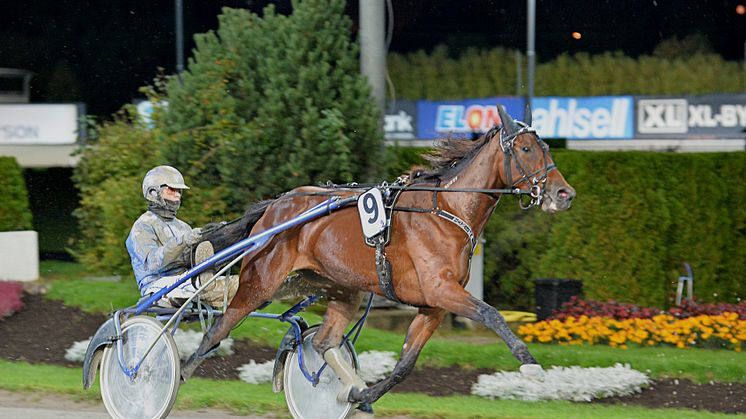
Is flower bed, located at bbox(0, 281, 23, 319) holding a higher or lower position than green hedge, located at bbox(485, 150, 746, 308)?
lower

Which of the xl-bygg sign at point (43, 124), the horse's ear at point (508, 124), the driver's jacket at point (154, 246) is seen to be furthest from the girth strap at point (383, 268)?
the xl-bygg sign at point (43, 124)

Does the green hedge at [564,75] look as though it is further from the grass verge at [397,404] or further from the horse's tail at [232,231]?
the horse's tail at [232,231]

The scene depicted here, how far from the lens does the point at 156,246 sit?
697 centimetres

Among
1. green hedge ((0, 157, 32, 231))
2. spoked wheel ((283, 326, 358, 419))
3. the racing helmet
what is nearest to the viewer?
the racing helmet

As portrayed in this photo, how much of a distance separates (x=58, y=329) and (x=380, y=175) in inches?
125

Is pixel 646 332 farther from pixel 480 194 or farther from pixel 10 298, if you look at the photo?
pixel 10 298

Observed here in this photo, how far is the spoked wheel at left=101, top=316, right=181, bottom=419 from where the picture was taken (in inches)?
271

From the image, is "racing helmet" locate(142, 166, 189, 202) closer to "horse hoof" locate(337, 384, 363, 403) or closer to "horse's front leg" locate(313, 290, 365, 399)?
"horse's front leg" locate(313, 290, 365, 399)

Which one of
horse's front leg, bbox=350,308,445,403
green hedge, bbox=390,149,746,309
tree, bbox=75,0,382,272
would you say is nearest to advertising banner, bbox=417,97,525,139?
green hedge, bbox=390,149,746,309

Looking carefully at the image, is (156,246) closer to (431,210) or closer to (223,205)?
(431,210)

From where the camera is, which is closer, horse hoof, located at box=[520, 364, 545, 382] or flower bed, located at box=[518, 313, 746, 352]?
horse hoof, located at box=[520, 364, 545, 382]

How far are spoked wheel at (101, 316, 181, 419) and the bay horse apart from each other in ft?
0.49

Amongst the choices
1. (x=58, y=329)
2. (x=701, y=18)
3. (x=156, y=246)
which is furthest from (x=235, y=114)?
(x=701, y=18)

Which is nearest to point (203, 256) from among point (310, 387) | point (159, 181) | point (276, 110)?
point (159, 181)
